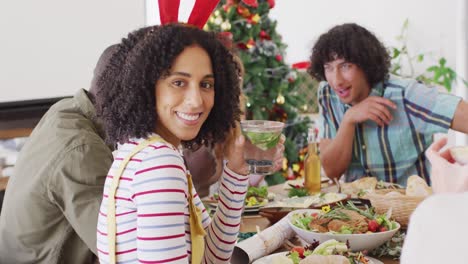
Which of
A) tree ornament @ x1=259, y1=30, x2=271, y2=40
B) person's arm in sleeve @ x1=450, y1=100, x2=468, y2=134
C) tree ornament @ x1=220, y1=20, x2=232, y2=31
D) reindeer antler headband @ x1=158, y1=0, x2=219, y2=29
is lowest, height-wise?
person's arm in sleeve @ x1=450, y1=100, x2=468, y2=134

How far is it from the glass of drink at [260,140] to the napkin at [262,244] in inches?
7.9

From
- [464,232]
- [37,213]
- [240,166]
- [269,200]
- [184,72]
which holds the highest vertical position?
[184,72]

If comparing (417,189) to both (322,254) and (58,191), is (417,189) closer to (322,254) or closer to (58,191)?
(322,254)

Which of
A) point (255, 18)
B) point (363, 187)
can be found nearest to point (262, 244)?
point (363, 187)

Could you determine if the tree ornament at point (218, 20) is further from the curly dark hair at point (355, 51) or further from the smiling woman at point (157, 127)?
the smiling woman at point (157, 127)

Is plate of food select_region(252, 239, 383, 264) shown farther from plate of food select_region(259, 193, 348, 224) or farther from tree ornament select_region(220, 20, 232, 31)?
tree ornament select_region(220, 20, 232, 31)

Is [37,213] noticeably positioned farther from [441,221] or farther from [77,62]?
[77,62]

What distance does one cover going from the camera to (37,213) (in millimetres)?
1704

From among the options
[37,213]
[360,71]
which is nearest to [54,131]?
[37,213]

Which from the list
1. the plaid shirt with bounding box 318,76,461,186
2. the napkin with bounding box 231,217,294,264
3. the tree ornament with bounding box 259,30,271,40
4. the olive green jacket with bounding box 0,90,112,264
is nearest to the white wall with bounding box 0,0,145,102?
the tree ornament with bounding box 259,30,271,40

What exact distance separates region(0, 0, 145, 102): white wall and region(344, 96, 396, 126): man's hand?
5.03ft

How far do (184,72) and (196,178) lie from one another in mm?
1274

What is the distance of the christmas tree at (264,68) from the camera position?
3975 millimetres

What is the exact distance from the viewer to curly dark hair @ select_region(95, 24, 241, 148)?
1203mm
